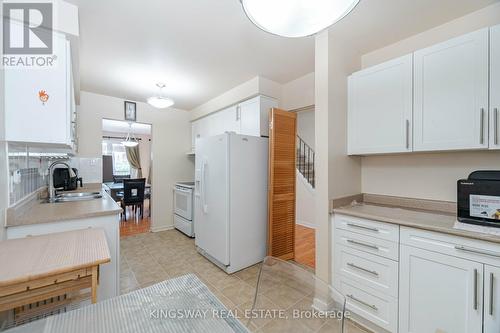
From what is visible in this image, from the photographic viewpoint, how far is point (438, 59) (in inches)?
62.2

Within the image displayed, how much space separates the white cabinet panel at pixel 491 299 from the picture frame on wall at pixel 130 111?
4.62 m

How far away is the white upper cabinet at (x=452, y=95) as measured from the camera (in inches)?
56.0

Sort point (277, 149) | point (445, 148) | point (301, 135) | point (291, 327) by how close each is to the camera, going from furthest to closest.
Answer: point (301, 135) → point (277, 149) → point (445, 148) → point (291, 327)

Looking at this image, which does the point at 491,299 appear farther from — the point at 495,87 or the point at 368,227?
the point at 495,87

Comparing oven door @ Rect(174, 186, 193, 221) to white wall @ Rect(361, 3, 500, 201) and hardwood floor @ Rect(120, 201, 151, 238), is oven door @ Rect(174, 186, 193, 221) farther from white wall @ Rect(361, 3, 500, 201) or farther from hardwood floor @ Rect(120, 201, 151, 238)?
white wall @ Rect(361, 3, 500, 201)

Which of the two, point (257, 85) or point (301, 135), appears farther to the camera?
point (301, 135)

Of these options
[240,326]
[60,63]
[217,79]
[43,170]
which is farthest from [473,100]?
[43,170]

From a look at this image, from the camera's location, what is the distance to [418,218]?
1551 mm

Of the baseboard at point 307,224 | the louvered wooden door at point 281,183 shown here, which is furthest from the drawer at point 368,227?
the baseboard at point 307,224

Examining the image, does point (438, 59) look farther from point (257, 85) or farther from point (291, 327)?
point (291, 327)

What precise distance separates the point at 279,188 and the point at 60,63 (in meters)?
2.34

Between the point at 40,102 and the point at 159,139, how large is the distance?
2828 millimetres

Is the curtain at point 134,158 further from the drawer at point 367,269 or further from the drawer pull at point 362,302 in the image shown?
the drawer pull at point 362,302

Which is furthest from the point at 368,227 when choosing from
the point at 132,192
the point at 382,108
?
the point at 132,192
